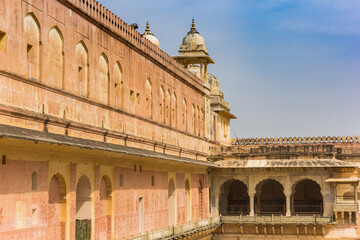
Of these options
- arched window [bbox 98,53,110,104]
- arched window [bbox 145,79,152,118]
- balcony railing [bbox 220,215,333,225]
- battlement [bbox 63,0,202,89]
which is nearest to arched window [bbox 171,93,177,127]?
battlement [bbox 63,0,202,89]

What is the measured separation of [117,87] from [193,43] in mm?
14557

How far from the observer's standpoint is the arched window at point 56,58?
16.2m

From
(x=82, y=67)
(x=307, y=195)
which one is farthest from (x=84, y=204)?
(x=307, y=195)

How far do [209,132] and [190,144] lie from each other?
15.4 ft

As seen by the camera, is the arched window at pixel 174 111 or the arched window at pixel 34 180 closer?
the arched window at pixel 34 180

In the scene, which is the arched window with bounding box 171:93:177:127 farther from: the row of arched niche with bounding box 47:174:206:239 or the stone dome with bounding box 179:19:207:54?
the stone dome with bounding box 179:19:207:54

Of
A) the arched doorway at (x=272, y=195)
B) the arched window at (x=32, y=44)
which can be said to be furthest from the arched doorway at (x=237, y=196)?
the arched window at (x=32, y=44)

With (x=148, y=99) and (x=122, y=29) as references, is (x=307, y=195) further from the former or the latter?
(x=122, y=29)

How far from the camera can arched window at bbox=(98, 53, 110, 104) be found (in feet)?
63.7

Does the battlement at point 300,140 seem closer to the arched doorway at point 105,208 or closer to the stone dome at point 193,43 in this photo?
the stone dome at point 193,43

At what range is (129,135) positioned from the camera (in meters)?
21.2

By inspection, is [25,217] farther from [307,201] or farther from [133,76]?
[307,201]

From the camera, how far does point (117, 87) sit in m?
21.0

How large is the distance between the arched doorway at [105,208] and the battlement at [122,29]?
15.1ft
